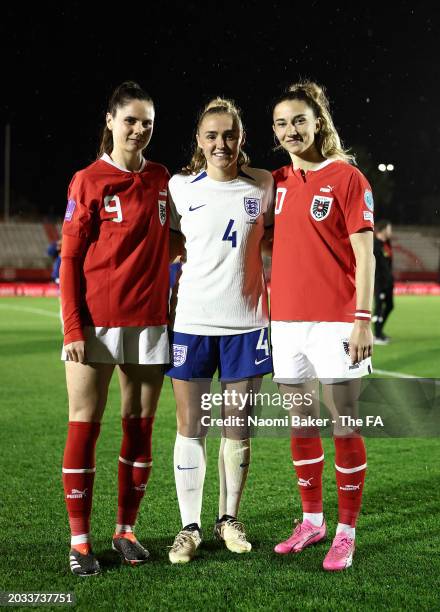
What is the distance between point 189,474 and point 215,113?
1.57 meters

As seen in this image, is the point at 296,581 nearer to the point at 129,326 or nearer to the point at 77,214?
the point at 129,326

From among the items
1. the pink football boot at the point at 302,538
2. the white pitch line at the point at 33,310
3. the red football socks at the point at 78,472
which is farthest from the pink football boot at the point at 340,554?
the white pitch line at the point at 33,310

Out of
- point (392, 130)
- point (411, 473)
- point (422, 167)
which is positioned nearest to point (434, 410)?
point (411, 473)

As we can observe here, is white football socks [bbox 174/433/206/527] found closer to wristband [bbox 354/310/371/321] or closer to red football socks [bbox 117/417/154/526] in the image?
red football socks [bbox 117/417/154/526]

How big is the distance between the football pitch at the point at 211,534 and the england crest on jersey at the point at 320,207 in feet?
4.77

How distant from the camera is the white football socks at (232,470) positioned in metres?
3.68

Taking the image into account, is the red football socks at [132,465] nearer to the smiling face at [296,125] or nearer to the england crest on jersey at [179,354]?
the england crest on jersey at [179,354]

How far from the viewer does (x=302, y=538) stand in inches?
142

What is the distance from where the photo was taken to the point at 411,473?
16.9 ft

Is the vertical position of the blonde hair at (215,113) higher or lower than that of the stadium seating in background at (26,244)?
higher

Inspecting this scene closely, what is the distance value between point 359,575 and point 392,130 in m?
47.6

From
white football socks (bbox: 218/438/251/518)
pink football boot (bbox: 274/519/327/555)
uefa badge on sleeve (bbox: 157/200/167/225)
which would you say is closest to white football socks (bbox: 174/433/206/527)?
white football socks (bbox: 218/438/251/518)

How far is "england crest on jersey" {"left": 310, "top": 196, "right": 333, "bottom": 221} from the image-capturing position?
3.39m

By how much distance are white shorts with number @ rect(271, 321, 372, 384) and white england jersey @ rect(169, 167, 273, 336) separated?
16cm
